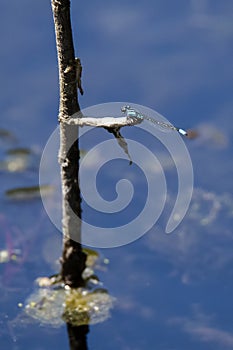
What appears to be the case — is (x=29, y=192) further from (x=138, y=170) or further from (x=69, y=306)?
(x=69, y=306)

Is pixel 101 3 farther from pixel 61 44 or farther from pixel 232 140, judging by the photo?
pixel 61 44

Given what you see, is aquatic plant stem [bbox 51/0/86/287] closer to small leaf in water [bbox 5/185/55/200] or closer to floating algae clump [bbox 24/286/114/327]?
floating algae clump [bbox 24/286/114/327]

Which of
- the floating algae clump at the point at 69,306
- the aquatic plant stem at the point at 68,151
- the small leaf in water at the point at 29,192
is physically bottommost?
the floating algae clump at the point at 69,306

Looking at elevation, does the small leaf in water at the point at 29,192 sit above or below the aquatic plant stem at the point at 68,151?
above

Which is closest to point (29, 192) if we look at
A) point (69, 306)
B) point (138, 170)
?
point (138, 170)

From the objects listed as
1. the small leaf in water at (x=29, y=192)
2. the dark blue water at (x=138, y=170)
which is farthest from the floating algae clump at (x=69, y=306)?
the small leaf in water at (x=29, y=192)

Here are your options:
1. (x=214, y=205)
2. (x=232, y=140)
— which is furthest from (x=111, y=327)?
(x=232, y=140)

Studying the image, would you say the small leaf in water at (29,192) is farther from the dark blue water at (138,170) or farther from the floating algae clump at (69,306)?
the floating algae clump at (69,306)

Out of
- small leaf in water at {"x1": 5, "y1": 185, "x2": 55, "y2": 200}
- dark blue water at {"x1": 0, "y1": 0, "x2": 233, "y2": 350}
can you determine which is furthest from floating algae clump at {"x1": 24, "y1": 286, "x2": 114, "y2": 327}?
small leaf in water at {"x1": 5, "y1": 185, "x2": 55, "y2": 200}
